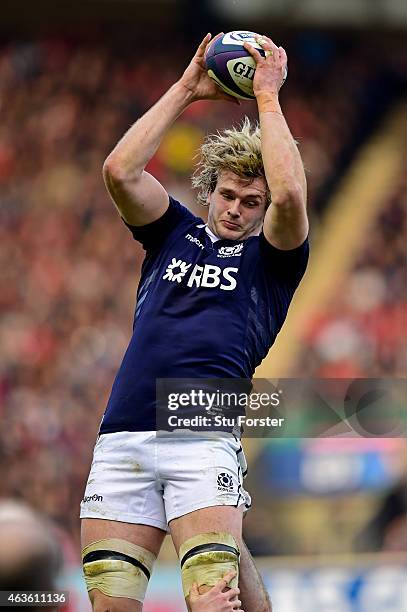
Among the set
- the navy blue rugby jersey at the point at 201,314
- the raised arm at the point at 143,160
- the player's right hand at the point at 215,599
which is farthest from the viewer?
the raised arm at the point at 143,160

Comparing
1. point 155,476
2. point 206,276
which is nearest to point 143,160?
point 206,276

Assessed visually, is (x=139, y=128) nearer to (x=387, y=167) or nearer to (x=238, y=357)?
(x=238, y=357)

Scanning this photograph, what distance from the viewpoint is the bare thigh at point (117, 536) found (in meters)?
4.18

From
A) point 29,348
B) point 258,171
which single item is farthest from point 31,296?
point 258,171

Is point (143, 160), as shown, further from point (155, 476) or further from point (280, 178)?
point (155, 476)

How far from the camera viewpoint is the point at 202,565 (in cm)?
407

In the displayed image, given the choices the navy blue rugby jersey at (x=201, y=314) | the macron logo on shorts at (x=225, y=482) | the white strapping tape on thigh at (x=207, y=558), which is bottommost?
the white strapping tape on thigh at (x=207, y=558)

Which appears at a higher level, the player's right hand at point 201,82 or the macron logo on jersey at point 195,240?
the player's right hand at point 201,82

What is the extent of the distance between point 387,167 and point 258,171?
1376 centimetres

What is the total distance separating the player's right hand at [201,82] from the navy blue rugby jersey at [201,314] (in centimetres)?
60

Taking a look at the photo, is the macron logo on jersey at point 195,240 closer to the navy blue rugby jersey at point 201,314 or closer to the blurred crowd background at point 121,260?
the navy blue rugby jersey at point 201,314

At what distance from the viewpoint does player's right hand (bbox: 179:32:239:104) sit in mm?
4766

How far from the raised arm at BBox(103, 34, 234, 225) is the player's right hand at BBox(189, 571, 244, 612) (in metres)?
1.51

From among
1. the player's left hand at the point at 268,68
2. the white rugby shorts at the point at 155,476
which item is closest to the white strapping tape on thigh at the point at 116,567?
the white rugby shorts at the point at 155,476
